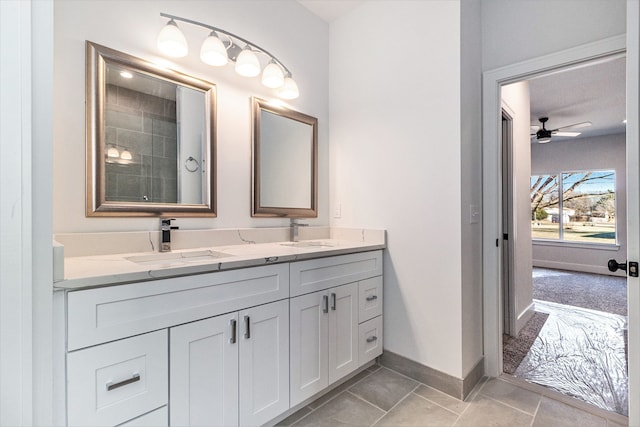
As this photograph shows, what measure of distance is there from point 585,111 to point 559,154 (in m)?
2.02

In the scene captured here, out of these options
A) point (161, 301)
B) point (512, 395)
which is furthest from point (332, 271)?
point (512, 395)

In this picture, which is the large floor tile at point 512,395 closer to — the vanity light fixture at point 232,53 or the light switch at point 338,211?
the light switch at point 338,211

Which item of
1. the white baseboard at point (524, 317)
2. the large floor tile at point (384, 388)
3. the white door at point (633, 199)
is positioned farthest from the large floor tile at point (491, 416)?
the white baseboard at point (524, 317)

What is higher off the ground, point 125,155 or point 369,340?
point 125,155

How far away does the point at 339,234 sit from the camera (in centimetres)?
245

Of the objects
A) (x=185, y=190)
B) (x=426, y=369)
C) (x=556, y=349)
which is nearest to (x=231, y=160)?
(x=185, y=190)

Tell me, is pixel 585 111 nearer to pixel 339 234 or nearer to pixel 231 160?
pixel 339 234

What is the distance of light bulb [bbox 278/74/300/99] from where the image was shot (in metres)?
2.11

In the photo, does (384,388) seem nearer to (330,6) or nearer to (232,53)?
(232,53)

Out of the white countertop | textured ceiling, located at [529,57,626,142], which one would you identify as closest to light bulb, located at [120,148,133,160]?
the white countertop

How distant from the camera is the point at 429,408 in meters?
1.72

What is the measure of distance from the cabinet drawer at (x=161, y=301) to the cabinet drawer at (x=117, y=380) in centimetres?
4

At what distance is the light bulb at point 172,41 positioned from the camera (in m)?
1.54

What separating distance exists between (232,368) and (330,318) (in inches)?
24.7
